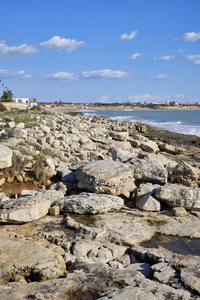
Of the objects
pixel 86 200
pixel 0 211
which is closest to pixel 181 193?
pixel 86 200

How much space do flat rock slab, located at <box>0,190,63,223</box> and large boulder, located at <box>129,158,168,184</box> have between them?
2.97m

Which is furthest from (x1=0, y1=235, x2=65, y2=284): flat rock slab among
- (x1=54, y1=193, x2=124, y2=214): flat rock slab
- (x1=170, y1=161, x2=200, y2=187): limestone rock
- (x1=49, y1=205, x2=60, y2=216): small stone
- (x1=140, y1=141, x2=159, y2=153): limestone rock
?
(x1=140, y1=141, x2=159, y2=153): limestone rock

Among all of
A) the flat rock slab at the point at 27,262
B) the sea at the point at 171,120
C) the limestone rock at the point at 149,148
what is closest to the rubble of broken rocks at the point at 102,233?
the flat rock slab at the point at 27,262

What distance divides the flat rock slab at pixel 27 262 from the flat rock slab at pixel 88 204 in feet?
6.68

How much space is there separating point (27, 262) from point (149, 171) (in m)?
4.98

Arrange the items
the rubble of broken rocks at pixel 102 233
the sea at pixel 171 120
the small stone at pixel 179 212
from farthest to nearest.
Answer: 1. the sea at pixel 171 120
2. the small stone at pixel 179 212
3. the rubble of broken rocks at pixel 102 233

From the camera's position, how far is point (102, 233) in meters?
5.78

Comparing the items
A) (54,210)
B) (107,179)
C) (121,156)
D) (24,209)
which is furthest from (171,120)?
(24,209)

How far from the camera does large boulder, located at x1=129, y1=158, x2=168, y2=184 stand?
8.28m

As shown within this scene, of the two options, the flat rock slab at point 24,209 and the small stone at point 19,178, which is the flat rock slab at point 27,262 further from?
the small stone at point 19,178

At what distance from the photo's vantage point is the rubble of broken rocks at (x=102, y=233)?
11.9ft

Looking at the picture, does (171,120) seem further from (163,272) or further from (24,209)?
(163,272)

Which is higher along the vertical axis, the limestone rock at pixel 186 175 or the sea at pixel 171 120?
the sea at pixel 171 120

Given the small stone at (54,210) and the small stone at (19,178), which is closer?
the small stone at (54,210)
